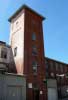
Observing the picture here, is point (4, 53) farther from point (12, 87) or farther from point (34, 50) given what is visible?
point (12, 87)

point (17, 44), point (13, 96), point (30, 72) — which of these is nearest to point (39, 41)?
point (17, 44)

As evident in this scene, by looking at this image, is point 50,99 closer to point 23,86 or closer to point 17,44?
point 23,86

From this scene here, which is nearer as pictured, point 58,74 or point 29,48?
point 29,48

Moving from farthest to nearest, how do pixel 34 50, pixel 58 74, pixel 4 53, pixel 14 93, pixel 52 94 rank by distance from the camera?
pixel 58 74, pixel 4 53, pixel 52 94, pixel 34 50, pixel 14 93

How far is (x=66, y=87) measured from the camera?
49844 mm

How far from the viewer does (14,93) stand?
31000mm

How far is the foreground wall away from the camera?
29266 mm

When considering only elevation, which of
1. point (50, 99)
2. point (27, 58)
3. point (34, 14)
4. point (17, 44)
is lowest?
point (50, 99)

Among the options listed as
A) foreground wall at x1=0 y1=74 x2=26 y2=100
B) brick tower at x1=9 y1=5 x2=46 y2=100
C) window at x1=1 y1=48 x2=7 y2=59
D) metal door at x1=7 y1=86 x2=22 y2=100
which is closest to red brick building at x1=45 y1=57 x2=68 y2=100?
A: brick tower at x1=9 y1=5 x2=46 y2=100

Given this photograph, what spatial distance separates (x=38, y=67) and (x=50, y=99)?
7.13 m

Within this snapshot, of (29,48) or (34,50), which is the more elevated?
(29,48)

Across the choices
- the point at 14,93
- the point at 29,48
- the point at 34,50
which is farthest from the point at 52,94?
the point at 29,48

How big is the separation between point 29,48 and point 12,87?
359 inches

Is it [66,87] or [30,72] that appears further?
[66,87]
